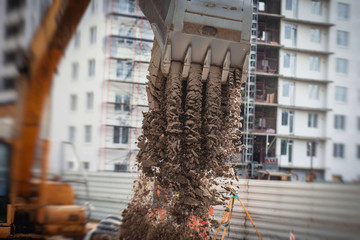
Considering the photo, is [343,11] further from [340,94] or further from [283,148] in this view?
[283,148]

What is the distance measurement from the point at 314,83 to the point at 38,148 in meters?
3.39

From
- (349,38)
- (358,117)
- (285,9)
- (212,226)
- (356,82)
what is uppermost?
(285,9)

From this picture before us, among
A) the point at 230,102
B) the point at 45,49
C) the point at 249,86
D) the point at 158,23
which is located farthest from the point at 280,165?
the point at 45,49

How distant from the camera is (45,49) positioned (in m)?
3.49

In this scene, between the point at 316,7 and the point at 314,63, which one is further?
the point at 314,63

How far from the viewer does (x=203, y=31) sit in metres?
3.75

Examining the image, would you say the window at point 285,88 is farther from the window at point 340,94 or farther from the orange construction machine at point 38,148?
the orange construction machine at point 38,148

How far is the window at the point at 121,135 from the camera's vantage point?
6391 mm

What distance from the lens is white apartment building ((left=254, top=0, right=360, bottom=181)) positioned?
3.86 metres

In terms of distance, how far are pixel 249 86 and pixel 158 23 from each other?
245 cm

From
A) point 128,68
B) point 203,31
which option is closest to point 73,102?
point 203,31

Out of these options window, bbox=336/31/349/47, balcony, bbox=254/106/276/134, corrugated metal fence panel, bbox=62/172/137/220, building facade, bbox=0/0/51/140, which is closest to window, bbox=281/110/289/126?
balcony, bbox=254/106/276/134

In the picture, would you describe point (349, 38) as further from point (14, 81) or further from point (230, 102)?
point (14, 81)

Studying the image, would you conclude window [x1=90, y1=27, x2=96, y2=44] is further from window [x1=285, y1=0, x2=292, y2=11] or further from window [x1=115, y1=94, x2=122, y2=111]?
window [x1=285, y1=0, x2=292, y2=11]
